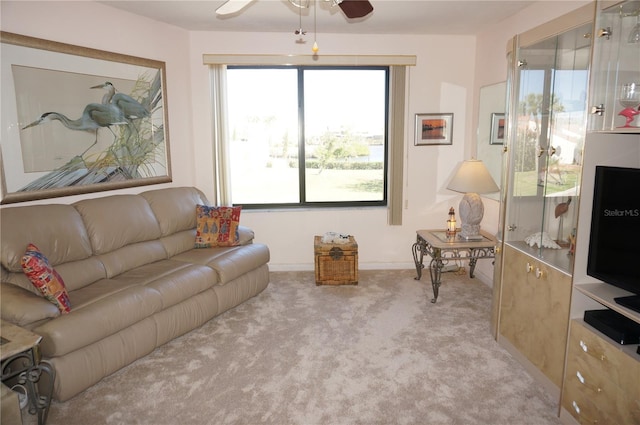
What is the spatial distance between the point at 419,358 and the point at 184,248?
93.3 inches

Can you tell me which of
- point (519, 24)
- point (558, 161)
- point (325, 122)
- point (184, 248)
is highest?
point (519, 24)

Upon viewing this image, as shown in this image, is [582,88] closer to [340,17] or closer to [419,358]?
[419,358]

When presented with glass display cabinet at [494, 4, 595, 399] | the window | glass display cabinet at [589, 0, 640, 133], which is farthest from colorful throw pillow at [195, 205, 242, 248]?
glass display cabinet at [589, 0, 640, 133]

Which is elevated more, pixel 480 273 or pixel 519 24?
pixel 519 24

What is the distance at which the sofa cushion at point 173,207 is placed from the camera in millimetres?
4055

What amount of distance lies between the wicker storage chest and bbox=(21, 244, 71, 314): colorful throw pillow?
2.47 meters

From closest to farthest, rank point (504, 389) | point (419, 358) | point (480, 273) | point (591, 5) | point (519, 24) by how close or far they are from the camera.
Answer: point (591, 5) → point (504, 389) → point (419, 358) → point (519, 24) → point (480, 273)

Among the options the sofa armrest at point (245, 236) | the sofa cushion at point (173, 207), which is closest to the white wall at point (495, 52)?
the sofa armrest at point (245, 236)

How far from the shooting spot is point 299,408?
2553 mm

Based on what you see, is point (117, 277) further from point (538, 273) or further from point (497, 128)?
point (497, 128)

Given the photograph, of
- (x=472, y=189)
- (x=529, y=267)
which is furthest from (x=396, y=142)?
(x=529, y=267)

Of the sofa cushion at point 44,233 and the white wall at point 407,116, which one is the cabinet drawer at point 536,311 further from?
the sofa cushion at point 44,233

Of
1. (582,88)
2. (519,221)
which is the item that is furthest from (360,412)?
(582,88)

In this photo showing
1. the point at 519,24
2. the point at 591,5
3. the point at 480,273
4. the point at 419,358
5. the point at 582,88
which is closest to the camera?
the point at 591,5
